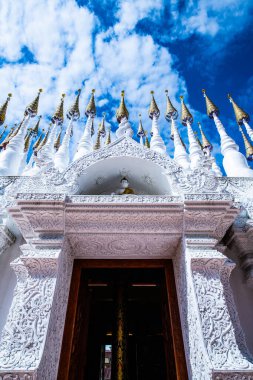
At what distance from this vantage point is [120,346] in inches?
165

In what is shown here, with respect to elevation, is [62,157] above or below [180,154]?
below

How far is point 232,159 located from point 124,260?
3840mm

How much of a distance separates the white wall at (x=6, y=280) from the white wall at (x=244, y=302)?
360 cm

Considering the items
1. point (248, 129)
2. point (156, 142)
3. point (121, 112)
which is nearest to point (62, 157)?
point (121, 112)

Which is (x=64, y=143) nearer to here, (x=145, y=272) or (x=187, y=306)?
(x=145, y=272)

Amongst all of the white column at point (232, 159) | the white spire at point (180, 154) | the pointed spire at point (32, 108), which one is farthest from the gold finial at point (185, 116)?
the pointed spire at point (32, 108)

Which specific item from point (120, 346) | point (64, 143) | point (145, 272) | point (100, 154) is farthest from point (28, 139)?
point (120, 346)

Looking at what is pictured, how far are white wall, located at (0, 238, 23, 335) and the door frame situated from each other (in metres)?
0.97

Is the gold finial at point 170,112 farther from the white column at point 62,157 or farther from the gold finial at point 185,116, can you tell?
the white column at point 62,157

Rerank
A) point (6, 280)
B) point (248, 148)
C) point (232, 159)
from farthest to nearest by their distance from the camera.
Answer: point (248, 148)
point (232, 159)
point (6, 280)

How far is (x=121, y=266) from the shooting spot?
4266 mm

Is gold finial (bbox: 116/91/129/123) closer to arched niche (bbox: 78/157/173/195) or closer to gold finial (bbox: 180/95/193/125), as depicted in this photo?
gold finial (bbox: 180/95/193/125)

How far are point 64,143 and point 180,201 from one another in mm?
4686

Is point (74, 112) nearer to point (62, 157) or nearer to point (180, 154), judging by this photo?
point (62, 157)
